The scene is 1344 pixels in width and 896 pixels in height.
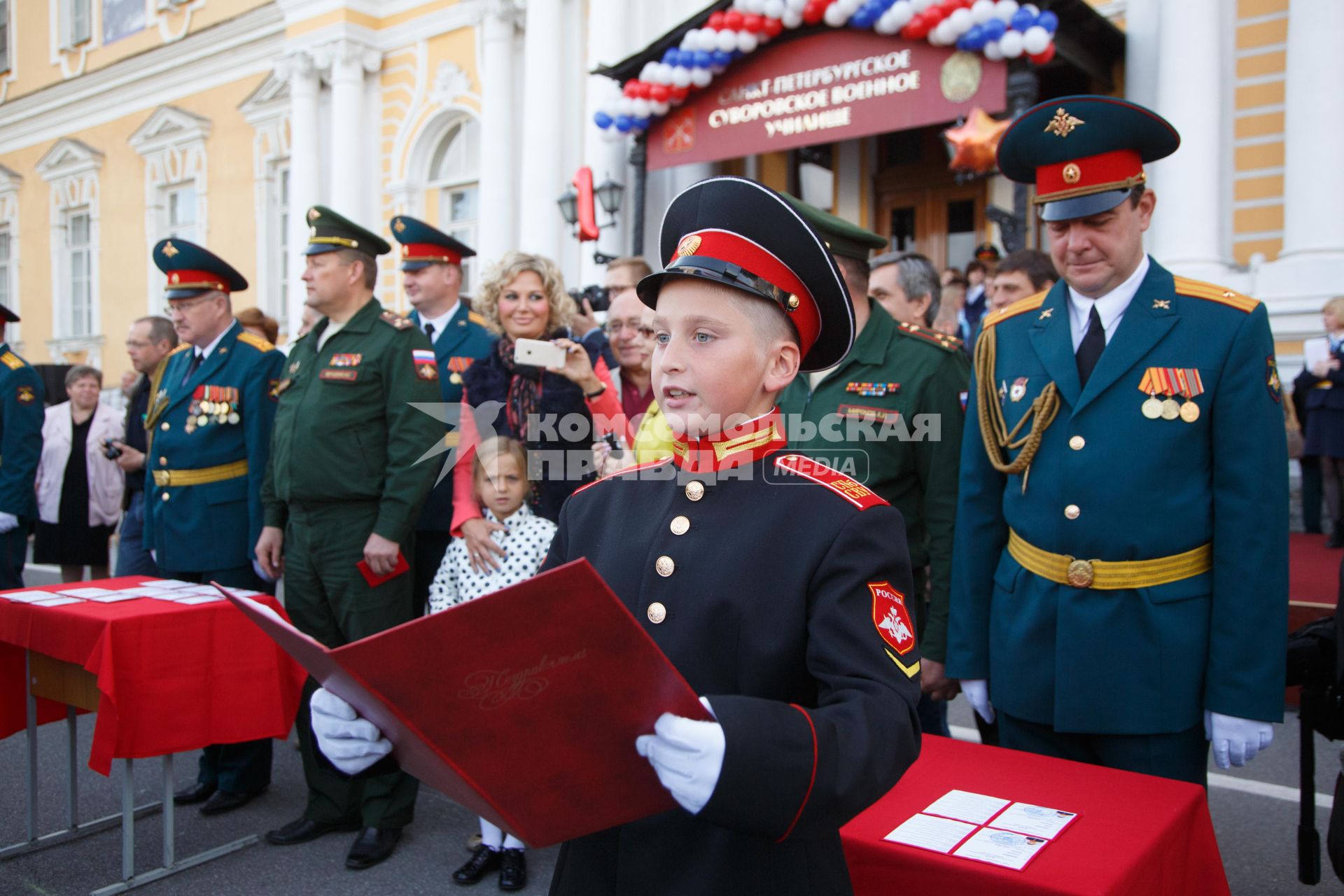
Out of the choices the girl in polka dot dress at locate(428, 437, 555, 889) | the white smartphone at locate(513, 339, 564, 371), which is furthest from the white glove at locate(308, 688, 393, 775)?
the white smartphone at locate(513, 339, 564, 371)

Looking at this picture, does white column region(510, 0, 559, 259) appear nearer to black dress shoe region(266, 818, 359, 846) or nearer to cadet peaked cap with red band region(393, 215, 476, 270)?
cadet peaked cap with red band region(393, 215, 476, 270)

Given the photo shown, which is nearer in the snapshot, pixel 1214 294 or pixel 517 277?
pixel 1214 294

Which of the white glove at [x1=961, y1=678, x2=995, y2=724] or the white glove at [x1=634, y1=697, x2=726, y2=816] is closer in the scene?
the white glove at [x1=634, y1=697, x2=726, y2=816]

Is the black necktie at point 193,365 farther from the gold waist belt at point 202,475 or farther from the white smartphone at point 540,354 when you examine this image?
the white smartphone at point 540,354

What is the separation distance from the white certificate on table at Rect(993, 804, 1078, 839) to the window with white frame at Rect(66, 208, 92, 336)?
2207 cm

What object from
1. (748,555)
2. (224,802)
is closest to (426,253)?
(224,802)

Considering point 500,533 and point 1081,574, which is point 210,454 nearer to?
point 500,533

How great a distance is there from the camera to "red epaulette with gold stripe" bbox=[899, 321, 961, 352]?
10.4 ft

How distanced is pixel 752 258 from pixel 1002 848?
3.31ft

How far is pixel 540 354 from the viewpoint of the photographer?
361 centimetres

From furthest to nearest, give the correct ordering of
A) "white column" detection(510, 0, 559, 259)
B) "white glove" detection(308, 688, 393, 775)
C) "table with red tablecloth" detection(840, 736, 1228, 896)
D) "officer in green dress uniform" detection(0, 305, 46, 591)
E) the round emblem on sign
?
"white column" detection(510, 0, 559, 259) < the round emblem on sign < "officer in green dress uniform" detection(0, 305, 46, 591) < "table with red tablecloth" detection(840, 736, 1228, 896) < "white glove" detection(308, 688, 393, 775)

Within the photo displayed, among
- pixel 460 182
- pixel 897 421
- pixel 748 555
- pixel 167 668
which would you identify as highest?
pixel 460 182

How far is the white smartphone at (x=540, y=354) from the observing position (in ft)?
11.8

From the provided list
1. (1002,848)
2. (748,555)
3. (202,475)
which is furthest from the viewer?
(202,475)
